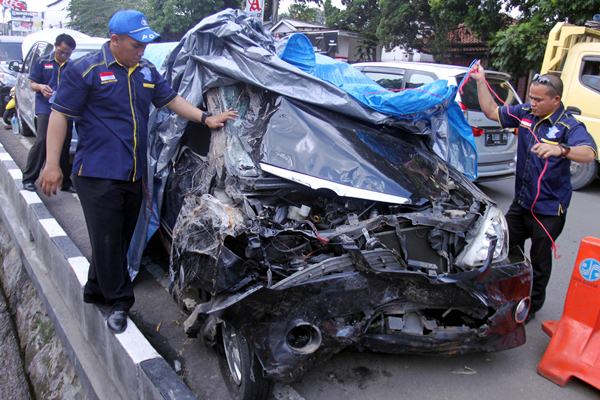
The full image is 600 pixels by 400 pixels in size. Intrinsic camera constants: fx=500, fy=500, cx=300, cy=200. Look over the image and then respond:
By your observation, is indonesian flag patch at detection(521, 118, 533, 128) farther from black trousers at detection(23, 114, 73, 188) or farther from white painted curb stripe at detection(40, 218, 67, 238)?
black trousers at detection(23, 114, 73, 188)

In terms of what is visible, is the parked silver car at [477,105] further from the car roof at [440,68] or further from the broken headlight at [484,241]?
the broken headlight at [484,241]

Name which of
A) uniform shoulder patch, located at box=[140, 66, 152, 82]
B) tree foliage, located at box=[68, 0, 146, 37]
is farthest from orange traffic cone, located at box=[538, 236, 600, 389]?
tree foliage, located at box=[68, 0, 146, 37]

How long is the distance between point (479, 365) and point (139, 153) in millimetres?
2559

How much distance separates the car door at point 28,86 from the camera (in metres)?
7.92

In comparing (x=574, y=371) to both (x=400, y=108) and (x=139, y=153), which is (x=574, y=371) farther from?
(x=139, y=153)

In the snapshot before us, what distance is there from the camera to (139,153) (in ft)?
10.1

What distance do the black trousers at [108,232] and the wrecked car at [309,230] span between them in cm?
37

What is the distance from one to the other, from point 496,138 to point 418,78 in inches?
53.3

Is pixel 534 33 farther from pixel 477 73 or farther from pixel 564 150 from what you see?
pixel 564 150

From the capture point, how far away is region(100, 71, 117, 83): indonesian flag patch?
2.85 m

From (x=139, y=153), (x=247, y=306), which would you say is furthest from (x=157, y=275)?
(x=247, y=306)

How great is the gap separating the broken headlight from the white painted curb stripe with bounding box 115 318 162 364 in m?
1.87

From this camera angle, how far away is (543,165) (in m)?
3.42

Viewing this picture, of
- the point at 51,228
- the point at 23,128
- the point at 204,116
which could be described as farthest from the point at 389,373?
the point at 23,128
